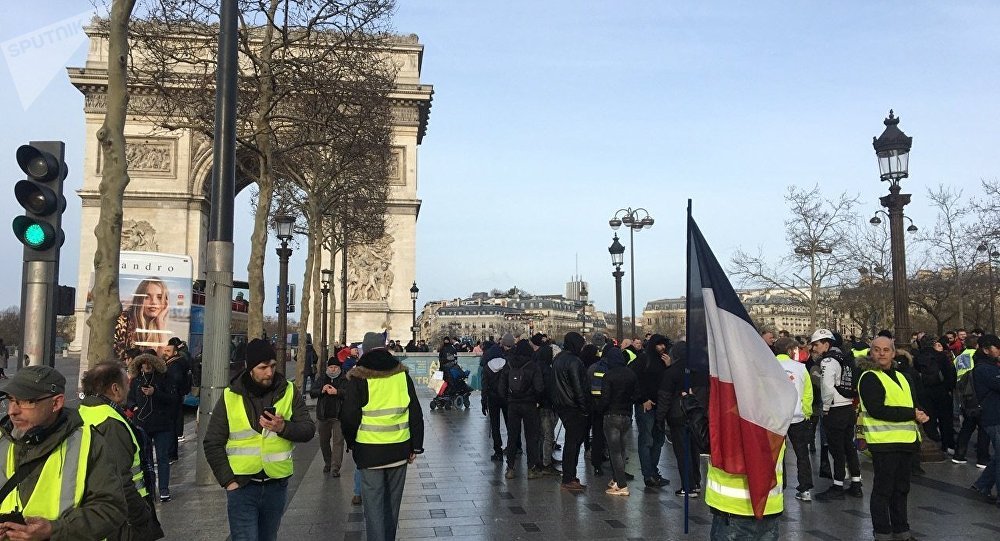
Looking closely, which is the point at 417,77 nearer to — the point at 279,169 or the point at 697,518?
the point at 279,169

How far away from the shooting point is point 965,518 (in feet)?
24.2

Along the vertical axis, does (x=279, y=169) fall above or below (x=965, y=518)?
above

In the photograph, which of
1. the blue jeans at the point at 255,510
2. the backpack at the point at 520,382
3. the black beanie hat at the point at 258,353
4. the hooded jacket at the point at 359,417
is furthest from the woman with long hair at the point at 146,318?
the black beanie hat at the point at 258,353

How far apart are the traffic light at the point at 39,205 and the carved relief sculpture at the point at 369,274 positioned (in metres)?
31.6

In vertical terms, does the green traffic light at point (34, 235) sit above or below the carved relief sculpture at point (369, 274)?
below

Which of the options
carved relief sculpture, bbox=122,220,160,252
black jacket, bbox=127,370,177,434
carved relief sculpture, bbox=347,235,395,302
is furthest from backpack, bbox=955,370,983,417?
carved relief sculpture, bbox=122,220,160,252

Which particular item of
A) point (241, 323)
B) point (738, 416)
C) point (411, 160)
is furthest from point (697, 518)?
Result: point (411, 160)

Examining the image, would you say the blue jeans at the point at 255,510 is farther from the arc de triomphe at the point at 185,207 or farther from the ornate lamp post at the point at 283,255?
the arc de triomphe at the point at 185,207

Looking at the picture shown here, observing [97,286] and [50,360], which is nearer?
[50,360]

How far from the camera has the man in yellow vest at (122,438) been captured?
11.1 ft

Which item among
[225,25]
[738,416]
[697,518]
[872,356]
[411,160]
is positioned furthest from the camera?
[411,160]

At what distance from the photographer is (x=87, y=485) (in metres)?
2.85

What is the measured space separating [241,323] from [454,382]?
25.5 ft

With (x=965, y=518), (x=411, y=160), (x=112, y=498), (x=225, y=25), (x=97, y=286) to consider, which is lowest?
(x=965, y=518)
